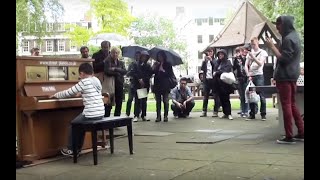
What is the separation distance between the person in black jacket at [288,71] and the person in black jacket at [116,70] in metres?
3.38

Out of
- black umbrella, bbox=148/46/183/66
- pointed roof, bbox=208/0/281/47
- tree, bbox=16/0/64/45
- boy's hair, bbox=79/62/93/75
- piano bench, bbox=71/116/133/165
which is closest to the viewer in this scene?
piano bench, bbox=71/116/133/165

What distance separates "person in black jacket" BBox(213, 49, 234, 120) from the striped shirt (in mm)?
5771

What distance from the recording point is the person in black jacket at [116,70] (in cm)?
969

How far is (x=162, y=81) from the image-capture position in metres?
12.0

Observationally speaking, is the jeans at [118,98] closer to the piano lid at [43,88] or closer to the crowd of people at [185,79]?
the crowd of people at [185,79]

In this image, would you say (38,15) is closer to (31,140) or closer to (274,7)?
(274,7)

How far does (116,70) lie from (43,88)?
321cm

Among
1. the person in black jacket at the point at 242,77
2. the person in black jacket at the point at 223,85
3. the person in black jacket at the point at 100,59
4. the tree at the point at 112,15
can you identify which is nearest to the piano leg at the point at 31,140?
the person in black jacket at the point at 100,59

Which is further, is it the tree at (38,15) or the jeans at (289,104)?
the tree at (38,15)

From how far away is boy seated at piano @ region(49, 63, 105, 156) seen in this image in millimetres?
6656

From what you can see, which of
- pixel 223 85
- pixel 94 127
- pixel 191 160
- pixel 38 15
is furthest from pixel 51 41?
pixel 191 160

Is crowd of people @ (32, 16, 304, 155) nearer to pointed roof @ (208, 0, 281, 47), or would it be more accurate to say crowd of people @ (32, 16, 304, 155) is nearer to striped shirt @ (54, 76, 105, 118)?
striped shirt @ (54, 76, 105, 118)

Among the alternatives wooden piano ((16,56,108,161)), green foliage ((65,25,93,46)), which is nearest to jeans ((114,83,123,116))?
wooden piano ((16,56,108,161))
